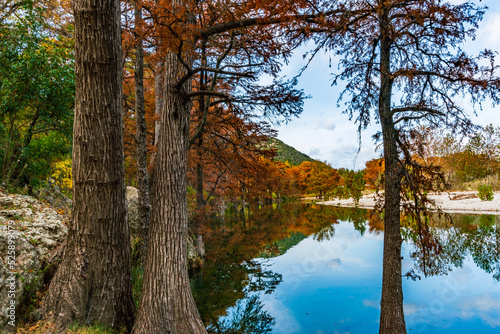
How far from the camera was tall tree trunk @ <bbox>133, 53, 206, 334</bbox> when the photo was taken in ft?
11.7

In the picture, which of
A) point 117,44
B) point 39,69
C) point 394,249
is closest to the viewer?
point 117,44

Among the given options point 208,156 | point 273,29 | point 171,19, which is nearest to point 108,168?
point 171,19

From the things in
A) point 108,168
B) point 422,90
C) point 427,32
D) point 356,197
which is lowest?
point 356,197

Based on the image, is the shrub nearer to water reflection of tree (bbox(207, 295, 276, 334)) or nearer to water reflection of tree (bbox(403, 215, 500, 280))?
water reflection of tree (bbox(403, 215, 500, 280))

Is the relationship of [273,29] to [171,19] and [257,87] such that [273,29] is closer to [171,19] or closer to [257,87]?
[257,87]

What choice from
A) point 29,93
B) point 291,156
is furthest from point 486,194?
point 291,156

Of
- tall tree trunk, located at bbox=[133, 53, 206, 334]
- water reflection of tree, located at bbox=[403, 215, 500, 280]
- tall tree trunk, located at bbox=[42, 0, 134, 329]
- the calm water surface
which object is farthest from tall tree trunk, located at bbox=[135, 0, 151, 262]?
water reflection of tree, located at bbox=[403, 215, 500, 280]

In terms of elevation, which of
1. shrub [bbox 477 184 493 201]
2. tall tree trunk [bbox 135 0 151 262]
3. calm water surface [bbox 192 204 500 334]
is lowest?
calm water surface [bbox 192 204 500 334]

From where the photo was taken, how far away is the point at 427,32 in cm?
532

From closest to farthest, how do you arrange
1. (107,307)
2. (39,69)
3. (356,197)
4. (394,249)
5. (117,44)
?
1. (107,307)
2. (117,44)
3. (394,249)
4. (39,69)
5. (356,197)

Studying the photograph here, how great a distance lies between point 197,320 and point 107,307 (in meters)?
1.22

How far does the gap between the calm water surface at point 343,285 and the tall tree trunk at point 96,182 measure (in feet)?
10.9

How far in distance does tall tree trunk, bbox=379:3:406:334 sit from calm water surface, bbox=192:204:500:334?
46cm

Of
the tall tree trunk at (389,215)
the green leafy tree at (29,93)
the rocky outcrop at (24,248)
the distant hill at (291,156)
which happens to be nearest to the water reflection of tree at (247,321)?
the tall tree trunk at (389,215)
